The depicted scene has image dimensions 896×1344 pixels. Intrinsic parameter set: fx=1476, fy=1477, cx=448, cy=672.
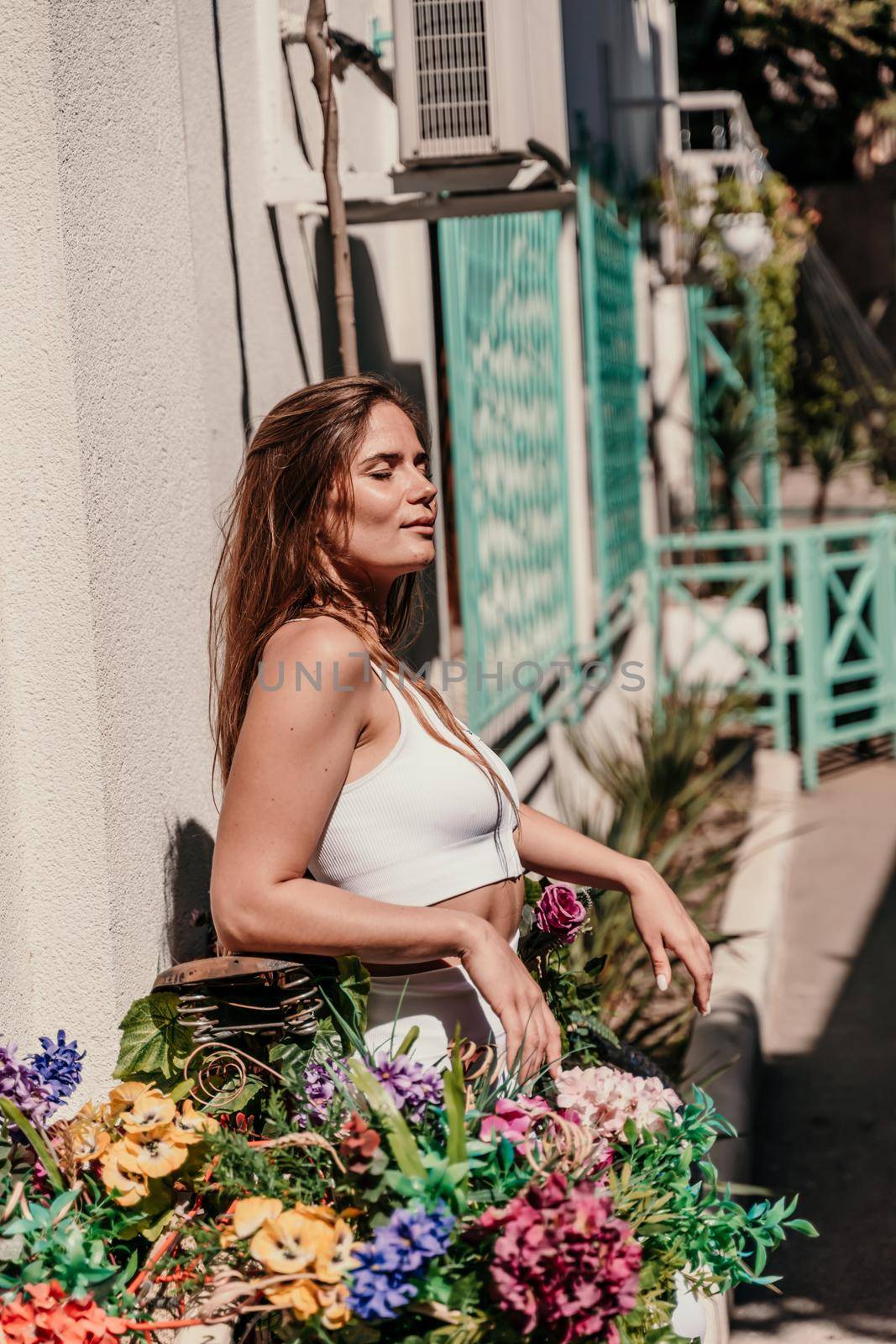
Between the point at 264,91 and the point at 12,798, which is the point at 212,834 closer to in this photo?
the point at 12,798

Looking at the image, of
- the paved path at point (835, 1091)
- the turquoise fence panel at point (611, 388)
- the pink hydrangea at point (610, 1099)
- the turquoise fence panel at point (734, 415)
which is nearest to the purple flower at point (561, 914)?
the pink hydrangea at point (610, 1099)

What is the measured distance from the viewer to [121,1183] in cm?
180

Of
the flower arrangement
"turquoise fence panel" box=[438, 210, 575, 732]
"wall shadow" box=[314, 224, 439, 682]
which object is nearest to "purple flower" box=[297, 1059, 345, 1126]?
the flower arrangement

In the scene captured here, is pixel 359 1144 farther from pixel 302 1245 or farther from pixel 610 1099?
pixel 610 1099

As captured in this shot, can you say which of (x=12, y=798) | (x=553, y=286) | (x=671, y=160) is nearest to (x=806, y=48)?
(x=671, y=160)

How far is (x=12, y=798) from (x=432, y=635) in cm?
247

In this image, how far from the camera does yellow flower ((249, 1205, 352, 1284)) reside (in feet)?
5.22

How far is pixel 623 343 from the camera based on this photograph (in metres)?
8.23

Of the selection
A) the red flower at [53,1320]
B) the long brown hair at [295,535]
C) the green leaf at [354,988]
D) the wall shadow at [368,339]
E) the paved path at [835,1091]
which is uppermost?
the wall shadow at [368,339]

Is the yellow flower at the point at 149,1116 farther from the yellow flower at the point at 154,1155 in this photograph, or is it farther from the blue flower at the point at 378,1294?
the blue flower at the point at 378,1294

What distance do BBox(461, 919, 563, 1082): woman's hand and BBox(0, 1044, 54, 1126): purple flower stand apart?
572 mm

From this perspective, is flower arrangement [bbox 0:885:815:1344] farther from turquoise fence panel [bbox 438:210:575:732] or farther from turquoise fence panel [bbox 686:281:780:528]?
turquoise fence panel [bbox 686:281:780:528]

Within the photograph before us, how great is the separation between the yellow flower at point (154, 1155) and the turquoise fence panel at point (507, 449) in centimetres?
259

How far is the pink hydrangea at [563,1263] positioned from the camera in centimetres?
153
